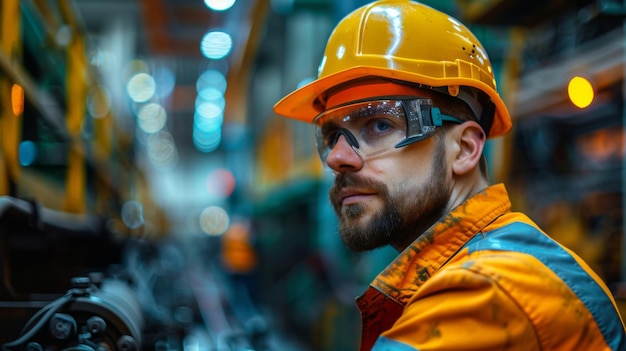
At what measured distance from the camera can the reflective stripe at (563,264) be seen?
1.35 m

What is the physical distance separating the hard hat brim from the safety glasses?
0.21ft

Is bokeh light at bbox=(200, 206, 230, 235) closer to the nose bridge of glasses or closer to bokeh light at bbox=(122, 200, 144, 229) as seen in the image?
bokeh light at bbox=(122, 200, 144, 229)

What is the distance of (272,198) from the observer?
A: 45.5 ft

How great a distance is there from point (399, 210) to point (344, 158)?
0.22 metres

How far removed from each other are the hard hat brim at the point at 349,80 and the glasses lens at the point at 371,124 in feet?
0.27

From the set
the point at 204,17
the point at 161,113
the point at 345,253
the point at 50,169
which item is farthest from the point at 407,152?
the point at 161,113

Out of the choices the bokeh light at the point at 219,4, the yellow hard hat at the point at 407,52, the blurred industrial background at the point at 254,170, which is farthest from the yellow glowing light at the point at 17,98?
the bokeh light at the point at 219,4

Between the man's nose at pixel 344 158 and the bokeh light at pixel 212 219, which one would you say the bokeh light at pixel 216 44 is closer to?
the man's nose at pixel 344 158

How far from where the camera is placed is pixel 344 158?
1802 millimetres

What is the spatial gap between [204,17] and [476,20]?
8.59 metres

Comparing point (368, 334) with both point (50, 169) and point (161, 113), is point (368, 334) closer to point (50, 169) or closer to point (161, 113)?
point (50, 169)

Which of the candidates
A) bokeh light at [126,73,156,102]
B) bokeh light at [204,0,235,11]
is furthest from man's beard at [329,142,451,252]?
bokeh light at [126,73,156,102]

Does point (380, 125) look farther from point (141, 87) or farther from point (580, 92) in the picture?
point (141, 87)

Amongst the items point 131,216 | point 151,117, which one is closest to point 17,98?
point 131,216
